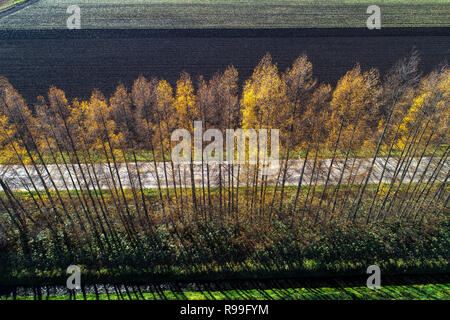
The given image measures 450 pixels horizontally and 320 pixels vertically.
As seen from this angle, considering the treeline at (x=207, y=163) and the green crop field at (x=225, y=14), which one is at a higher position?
the green crop field at (x=225, y=14)

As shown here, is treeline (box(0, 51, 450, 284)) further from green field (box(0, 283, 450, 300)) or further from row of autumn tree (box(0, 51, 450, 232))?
green field (box(0, 283, 450, 300))

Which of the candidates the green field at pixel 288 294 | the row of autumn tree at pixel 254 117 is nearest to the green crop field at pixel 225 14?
the row of autumn tree at pixel 254 117

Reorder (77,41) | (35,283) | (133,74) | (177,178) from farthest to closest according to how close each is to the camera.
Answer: (77,41), (133,74), (177,178), (35,283)

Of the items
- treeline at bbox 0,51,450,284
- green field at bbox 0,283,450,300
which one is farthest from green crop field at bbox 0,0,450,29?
green field at bbox 0,283,450,300

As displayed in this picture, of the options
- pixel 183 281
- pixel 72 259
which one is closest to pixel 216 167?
pixel 183 281

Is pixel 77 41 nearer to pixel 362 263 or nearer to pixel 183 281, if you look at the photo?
pixel 183 281

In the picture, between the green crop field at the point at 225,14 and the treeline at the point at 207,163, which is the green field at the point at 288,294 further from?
the green crop field at the point at 225,14

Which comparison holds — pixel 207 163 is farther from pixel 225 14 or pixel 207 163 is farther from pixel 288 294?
pixel 225 14
